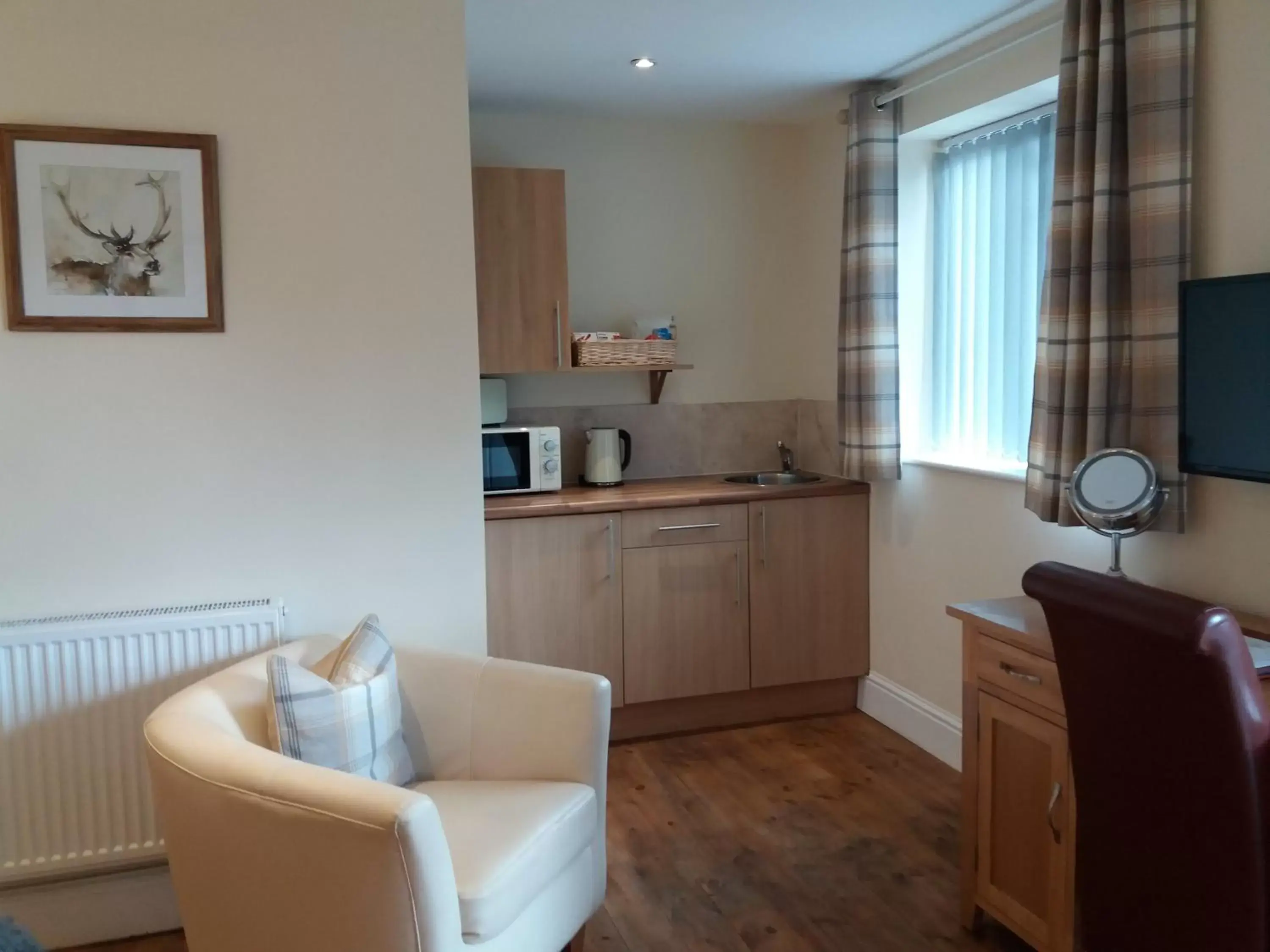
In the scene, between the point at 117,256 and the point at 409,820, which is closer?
the point at 409,820

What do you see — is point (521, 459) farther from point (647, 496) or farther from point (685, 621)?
point (685, 621)

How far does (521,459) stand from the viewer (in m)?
3.61

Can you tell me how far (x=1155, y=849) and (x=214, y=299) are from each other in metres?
2.34

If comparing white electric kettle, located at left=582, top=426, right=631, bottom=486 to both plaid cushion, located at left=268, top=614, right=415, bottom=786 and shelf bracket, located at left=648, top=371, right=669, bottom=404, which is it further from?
plaid cushion, located at left=268, top=614, right=415, bottom=786

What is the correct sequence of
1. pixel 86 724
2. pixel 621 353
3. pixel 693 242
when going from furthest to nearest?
pixel 693 242 < pixel 621 353 < pixel 86 724

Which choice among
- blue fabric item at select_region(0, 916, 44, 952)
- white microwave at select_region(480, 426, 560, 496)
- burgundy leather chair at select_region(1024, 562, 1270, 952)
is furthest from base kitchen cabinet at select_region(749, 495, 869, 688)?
blue fabric item at select_region(0, 916, 44, 952)

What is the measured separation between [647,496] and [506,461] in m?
0.55

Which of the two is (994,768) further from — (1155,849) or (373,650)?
(373,650)

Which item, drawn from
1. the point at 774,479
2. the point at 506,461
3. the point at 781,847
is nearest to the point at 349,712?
the point at 781,847

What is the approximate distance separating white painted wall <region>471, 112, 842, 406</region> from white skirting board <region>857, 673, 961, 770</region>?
128 centimetres

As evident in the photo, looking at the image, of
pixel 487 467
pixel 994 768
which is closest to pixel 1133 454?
pixel 994 768

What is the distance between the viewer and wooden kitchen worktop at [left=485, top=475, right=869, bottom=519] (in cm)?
338

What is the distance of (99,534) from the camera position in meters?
→ 2.38

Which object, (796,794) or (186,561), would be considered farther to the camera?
(796,794)
